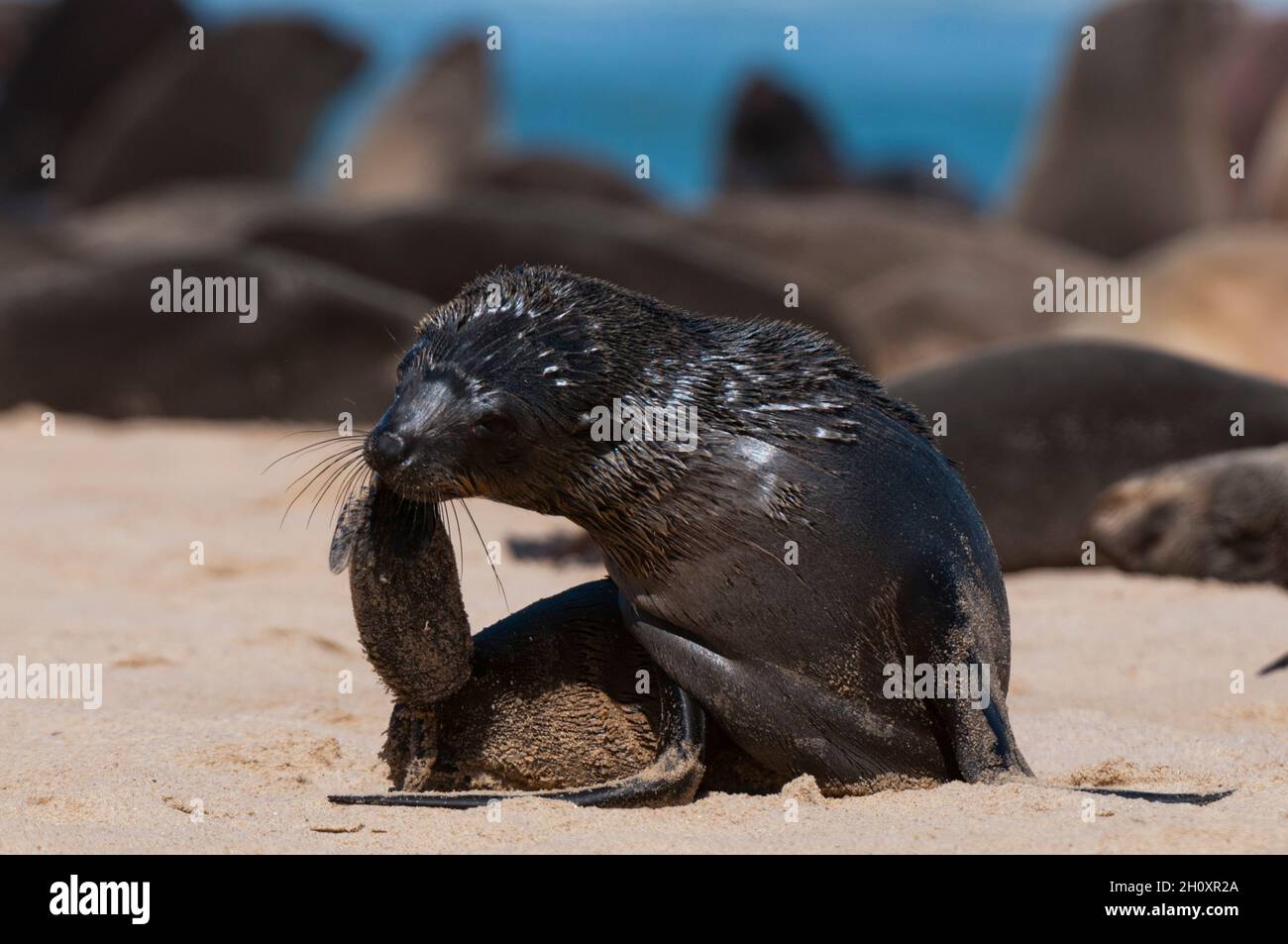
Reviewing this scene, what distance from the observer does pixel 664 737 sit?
3861 mm

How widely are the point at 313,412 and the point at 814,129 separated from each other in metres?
14.0

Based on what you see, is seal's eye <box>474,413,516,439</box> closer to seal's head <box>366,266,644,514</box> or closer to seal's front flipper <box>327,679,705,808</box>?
seal's head <box>366,266,644,514</box>

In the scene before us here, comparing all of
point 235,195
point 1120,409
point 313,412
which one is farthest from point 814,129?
point 1120,409

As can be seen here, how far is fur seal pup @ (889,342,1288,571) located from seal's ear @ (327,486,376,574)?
13.1 feet

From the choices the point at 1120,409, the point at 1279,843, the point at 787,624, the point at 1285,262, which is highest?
the point at 1285,262

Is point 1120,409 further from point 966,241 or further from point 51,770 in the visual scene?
point 966,241

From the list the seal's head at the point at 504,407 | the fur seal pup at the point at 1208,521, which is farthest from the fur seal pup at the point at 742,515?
the fur seal pup at the point at 1208,521

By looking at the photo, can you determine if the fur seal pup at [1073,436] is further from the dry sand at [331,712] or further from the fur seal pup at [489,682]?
the fur seal pup at [489,682]

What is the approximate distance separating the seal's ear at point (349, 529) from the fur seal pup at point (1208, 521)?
3.95 meters

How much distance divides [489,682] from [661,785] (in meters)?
0.56

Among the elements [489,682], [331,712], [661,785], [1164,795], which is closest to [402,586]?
[489,682]

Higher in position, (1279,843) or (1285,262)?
(1285,262)

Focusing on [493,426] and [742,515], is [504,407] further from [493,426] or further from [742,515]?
[742,515]

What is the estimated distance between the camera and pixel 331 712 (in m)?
4.81
